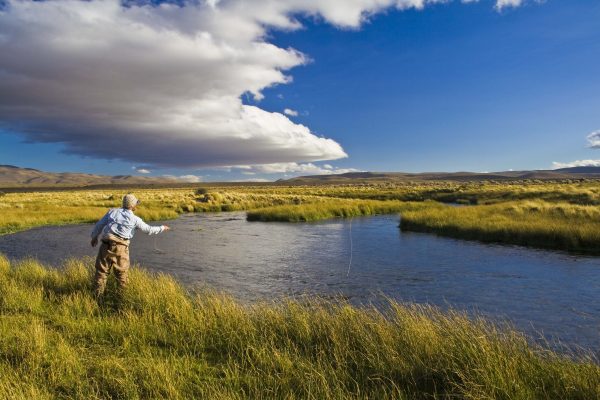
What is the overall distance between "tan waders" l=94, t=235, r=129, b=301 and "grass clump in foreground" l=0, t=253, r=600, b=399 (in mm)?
684

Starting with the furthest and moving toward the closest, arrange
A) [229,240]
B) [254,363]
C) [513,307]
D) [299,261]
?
[229,240]
[299,261]
[513,307]
[254,363]

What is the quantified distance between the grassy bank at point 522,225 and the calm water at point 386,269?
5.39ft

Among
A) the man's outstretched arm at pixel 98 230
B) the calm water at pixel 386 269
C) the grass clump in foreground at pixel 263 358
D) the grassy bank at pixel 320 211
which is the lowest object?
the calm water at pixel 386 269

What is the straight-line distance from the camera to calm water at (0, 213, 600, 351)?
11008 millimetres

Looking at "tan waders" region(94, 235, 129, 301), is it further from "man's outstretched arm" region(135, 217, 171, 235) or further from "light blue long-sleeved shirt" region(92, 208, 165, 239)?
"man's outstretched arm" region(135, 217, 171, 235)

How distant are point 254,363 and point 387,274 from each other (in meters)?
9.59

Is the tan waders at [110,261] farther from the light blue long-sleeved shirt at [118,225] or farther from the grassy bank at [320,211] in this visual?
the grassy bank at [320,211]

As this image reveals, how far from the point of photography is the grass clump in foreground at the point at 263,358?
17.0 feet

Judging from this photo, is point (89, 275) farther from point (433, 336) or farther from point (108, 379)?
point (433, 336)

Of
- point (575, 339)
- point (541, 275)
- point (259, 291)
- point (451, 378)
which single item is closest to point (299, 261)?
point (259, 291)

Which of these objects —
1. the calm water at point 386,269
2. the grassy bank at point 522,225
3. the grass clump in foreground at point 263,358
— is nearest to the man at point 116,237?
the grass clump in foreground at point 263,358

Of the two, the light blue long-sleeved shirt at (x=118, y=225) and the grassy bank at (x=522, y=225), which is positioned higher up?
the light blue long-sleeved shirt at (x=118, y=225)

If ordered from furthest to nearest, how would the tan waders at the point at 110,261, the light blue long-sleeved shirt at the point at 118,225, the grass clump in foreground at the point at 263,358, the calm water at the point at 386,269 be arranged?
the calm water at the point at 386,269
the tan waders at the point at 110,261
the light blue long-sleeved shirt at the point at 118,225
the grass clump in foreground at the point at 263,358

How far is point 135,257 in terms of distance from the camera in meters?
19.2
